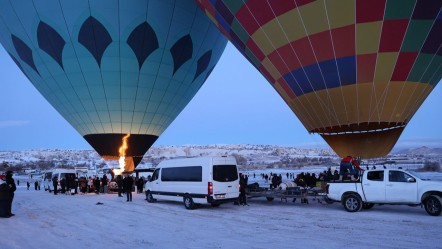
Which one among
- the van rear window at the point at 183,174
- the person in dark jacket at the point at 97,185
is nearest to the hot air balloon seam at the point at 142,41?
the person in dark jacket at the point at 97,185

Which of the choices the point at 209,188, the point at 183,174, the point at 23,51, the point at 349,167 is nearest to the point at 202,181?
the point at 209,188

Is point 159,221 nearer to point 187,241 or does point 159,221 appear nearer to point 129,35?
point 187,241

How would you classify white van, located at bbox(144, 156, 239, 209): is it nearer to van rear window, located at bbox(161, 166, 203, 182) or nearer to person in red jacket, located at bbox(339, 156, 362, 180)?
van rear window, located at bbox(161, 166, 203, 182)

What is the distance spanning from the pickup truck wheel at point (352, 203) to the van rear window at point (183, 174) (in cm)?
493

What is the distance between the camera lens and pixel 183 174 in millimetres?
14758

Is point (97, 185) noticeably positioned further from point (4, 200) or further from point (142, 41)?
point (4, 200)

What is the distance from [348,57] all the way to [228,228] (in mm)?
7973

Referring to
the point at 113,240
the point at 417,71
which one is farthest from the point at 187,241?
the point at 417,71

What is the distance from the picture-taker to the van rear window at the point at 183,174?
1402 centimetres

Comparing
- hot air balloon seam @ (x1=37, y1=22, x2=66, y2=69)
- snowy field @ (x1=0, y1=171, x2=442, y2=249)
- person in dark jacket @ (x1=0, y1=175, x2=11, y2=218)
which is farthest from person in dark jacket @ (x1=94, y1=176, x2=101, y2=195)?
person in dark jacket @ (x1=0, y1=175, x2=11, y2=218)

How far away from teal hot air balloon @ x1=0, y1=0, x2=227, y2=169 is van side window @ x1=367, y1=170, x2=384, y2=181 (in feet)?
47.6

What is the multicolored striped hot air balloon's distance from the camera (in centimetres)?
1305

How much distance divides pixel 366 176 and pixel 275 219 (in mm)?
3485

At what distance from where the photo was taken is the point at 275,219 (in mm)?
10703
